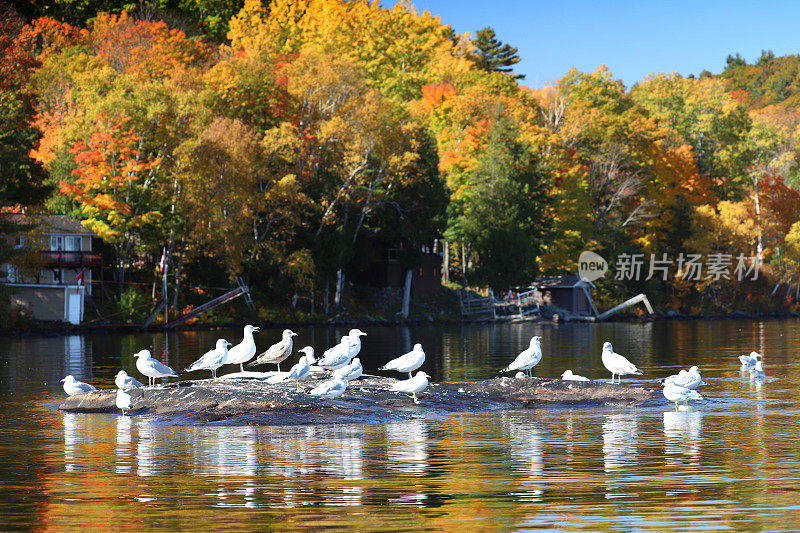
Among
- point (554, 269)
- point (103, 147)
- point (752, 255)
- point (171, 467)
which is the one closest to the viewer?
point (171, 467)

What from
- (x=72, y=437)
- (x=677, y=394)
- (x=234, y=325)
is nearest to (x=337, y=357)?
(x=72, y=437)

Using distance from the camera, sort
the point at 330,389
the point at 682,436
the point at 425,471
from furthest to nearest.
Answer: the point at 330,389, the point at 682,436, the point at 425,471

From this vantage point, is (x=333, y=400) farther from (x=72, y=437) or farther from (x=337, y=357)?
(x=72, y=437)

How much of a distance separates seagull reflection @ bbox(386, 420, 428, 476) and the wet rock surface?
1.17 metres

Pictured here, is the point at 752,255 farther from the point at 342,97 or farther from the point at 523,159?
the point at 342,97

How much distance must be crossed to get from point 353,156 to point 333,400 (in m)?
51.8

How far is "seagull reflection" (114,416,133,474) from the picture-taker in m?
17.4

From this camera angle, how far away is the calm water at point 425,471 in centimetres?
1345

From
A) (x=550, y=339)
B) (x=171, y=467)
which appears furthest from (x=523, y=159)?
(x=171, y=467)

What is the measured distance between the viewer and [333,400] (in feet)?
80.3

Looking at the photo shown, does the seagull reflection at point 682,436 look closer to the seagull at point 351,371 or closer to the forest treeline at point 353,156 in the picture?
the seagull at point 351,371

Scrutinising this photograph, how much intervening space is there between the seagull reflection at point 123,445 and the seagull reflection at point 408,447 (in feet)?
13.4

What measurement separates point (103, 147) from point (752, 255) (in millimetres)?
64990

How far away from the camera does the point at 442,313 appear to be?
279ft
